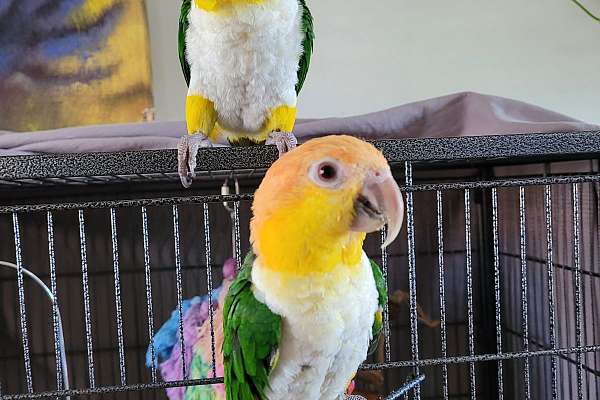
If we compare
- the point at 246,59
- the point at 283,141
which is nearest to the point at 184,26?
the point at 246,59

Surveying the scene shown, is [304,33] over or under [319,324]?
over

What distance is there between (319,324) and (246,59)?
0.39 meters

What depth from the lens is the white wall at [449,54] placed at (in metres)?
1.27

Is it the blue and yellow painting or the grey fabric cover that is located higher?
the blue and yellow painting

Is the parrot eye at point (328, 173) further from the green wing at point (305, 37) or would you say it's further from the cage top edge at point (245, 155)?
the green wing at point (305, 37)

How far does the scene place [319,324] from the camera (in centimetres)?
43

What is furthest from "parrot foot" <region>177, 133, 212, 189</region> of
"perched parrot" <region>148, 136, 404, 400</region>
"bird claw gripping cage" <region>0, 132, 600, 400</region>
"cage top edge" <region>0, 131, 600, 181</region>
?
"bird claw gripping cage" <region>0, 132, 600, 400</region>

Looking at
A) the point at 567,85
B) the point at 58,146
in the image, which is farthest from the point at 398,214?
the point at 567,85

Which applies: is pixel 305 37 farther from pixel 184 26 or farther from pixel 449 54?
pixel 449 54

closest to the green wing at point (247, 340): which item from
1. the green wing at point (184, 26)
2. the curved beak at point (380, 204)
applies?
the curved beak at point (380, 204)

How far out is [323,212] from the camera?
40 centimetres

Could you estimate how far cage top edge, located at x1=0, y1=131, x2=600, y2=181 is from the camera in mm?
520

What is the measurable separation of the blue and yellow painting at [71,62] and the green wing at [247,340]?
835 millimetres

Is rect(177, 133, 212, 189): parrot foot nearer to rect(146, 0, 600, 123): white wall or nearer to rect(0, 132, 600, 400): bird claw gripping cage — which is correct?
rect(0, 132, 600, 400): bird claw gripping cage
